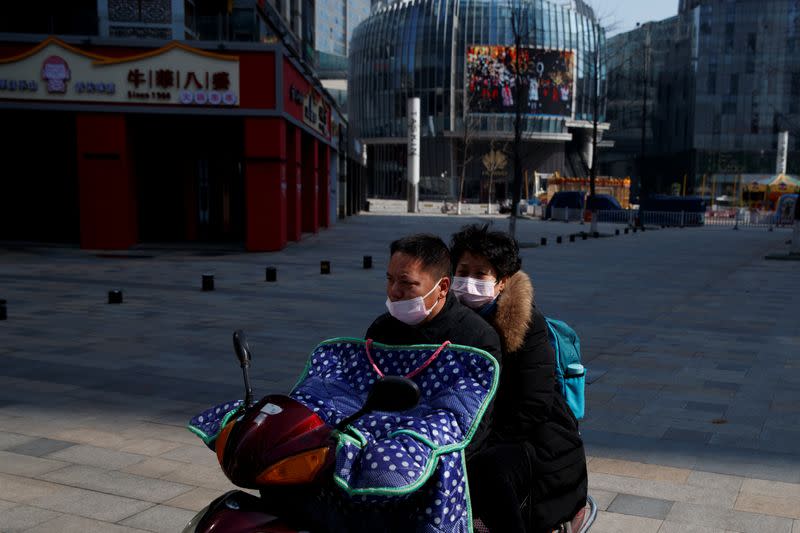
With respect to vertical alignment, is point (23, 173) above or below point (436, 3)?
below

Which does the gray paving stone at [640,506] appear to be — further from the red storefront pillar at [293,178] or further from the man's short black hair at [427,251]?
the red storefront pillar at [293,178]

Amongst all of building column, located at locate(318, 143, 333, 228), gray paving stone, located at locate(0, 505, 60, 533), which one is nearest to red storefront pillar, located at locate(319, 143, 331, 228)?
building column, located at locate(318, 143, 333, 228)

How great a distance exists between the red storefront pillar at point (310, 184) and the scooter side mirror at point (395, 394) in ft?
90.0

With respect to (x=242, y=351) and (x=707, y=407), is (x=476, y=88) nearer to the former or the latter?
(x=707, y=407)

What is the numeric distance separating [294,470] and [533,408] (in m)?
1.23

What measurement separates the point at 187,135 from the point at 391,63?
223 ft

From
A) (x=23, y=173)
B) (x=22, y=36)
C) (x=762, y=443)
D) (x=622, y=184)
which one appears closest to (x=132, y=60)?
(x=22, y=36)

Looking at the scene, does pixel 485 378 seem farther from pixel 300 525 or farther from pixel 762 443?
pixel 762 443

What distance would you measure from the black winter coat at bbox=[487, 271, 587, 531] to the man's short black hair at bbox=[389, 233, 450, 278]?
0.40 meters

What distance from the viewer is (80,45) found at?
69.3ft

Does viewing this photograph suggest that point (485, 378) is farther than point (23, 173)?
No

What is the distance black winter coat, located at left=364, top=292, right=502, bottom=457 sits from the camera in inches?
116

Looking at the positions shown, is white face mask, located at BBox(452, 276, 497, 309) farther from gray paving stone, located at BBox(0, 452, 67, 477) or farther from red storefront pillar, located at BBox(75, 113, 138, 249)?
red storefront pillar, located at BBox(75, 113, 138, 249)

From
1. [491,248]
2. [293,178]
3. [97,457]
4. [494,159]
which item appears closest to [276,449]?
[491,248]
